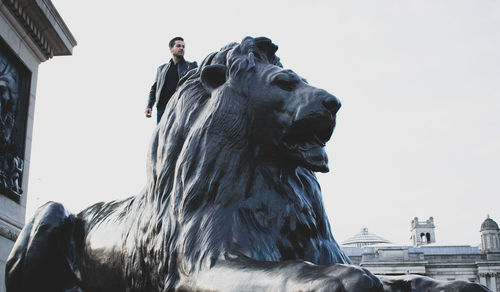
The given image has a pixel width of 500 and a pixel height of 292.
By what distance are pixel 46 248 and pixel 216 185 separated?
156 centimetres

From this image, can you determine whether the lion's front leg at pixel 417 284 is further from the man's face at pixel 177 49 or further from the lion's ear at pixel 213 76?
the man's face at pixel 177 49

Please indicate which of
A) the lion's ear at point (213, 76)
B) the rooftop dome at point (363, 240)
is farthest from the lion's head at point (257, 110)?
the rooftop dome at point (363, 240)

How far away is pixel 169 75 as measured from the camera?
609cm

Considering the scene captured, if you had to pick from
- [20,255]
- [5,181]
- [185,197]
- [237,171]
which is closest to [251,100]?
[237,171]

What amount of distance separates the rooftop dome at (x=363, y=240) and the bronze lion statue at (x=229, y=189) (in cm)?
8720

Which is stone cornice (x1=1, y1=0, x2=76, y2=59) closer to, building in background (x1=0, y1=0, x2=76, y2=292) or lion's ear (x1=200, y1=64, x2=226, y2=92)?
building in background (x1=0, y1=0, x2=76, y2=292)

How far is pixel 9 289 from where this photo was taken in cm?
427

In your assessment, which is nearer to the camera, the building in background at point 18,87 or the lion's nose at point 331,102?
the lion's nose at point 331,102

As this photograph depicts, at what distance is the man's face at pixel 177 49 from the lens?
6.19 m

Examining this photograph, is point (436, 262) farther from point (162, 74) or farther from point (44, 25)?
point (162, 74)

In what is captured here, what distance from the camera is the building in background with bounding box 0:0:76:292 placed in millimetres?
9820

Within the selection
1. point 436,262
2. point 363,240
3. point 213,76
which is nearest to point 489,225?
point 436,262

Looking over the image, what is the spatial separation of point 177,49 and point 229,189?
3220 millimetres

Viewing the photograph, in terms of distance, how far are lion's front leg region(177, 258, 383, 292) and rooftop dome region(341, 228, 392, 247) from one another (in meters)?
87.9
